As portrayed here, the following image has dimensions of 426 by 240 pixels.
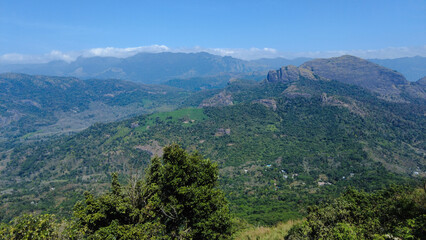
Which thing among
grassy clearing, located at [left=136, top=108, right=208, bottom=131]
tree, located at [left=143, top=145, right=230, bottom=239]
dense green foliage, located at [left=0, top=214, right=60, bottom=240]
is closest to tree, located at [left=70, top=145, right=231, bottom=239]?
tree, located at [left=143, top=145, right=230, bottom=239]

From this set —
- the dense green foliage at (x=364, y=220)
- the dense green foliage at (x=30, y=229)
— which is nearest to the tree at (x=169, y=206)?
the dense green foliage at (x=30, y=229)

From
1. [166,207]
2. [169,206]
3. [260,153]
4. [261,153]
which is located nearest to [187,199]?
[169,206]

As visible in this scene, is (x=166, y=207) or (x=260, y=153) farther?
(x=260, y=153)

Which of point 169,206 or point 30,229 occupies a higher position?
point 30,229

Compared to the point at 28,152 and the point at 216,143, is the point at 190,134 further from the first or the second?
the point at 28,152

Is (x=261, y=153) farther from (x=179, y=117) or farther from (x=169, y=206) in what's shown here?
(x=169, y=206)

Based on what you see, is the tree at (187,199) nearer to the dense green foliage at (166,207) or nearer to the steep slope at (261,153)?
the dense green foliage at (166,207)

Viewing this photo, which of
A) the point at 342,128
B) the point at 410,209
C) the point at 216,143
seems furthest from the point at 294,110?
the point at 410,209
